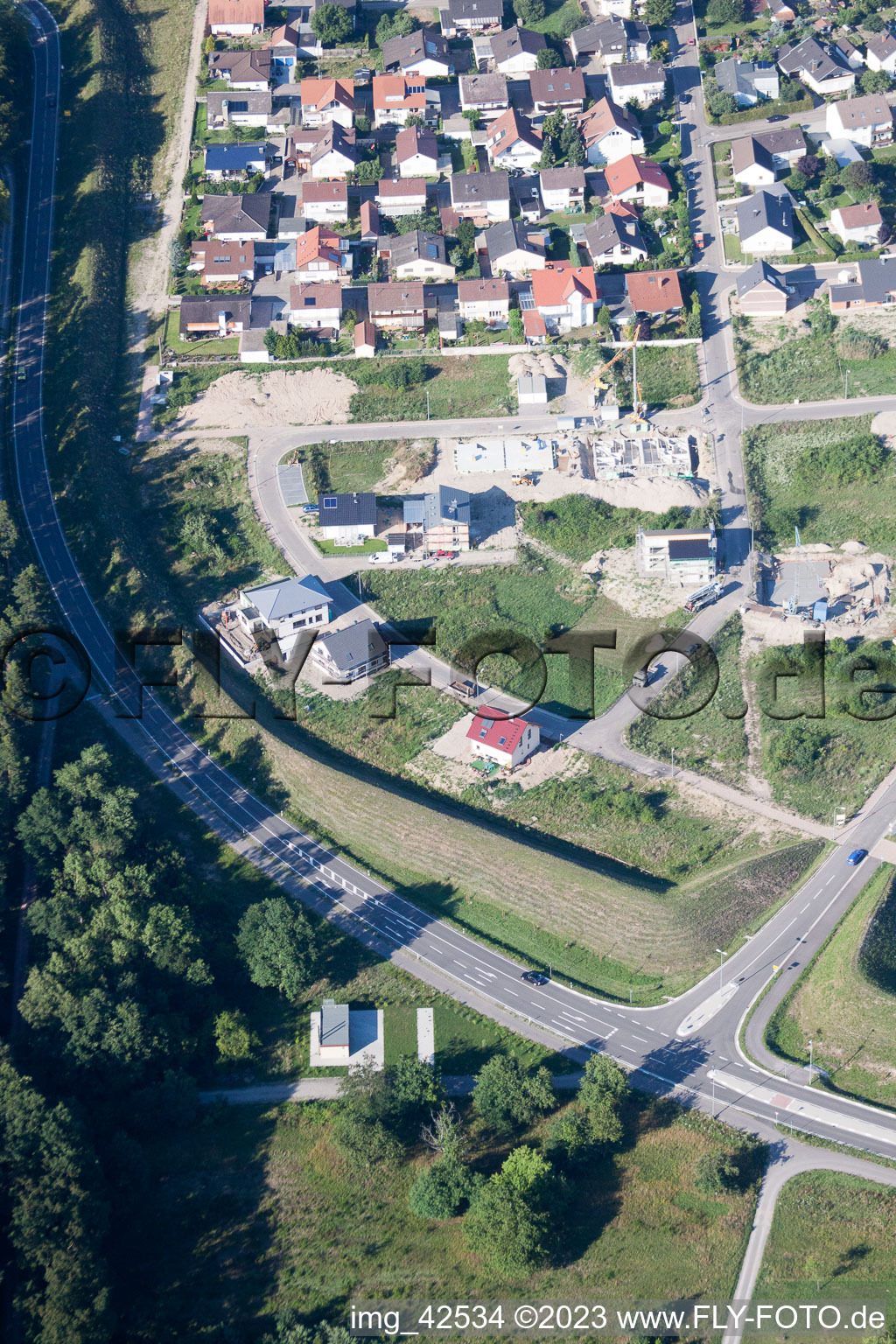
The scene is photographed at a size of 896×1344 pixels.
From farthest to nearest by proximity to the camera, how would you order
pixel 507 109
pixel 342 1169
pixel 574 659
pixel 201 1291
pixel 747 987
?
pixel 507 109
pixel 574 659
pixel 747 987
pixel 342 1169
pixel 201 1291

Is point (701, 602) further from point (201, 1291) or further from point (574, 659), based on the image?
point (201, 1291)

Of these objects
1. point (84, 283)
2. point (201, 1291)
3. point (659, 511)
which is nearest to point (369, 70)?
point (84, 283)

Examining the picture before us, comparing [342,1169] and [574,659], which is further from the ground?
[574,659]

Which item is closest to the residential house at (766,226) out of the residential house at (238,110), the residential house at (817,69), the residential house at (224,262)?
the residential house at (817,69)

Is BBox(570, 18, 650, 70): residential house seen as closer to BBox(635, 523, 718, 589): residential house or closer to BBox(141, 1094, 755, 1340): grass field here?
BBox(635, 523, 718, 589): residential house

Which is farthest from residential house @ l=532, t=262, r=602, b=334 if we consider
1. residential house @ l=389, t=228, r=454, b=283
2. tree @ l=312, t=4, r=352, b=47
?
tree @ l=312, t=4, r=352, b=47

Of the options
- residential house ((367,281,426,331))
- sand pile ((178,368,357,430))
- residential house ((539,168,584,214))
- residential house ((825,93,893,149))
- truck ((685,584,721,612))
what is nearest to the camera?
truck ((685,584,721,612))
